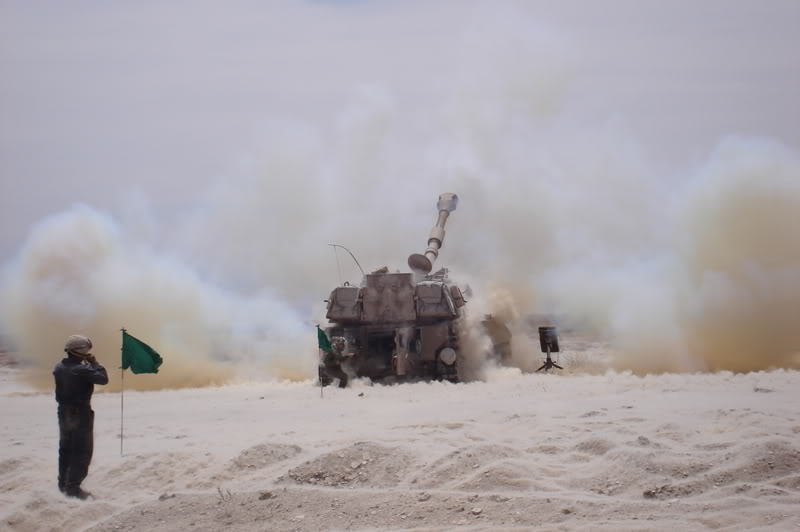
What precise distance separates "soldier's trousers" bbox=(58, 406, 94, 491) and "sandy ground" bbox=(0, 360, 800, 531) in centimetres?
21

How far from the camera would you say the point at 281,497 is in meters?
8.37

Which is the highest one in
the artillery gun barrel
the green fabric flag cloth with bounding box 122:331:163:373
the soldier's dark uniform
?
the artillery gun barrel

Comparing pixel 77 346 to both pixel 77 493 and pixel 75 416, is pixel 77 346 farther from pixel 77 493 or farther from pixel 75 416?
pixel 77 493

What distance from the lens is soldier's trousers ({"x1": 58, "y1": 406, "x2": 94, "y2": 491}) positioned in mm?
9266

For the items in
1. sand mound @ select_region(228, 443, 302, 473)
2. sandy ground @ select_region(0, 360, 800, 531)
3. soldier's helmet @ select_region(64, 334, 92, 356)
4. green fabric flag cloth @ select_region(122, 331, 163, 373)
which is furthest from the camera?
green fabric flag cloth @ select_region(122, 331, 163, 373)

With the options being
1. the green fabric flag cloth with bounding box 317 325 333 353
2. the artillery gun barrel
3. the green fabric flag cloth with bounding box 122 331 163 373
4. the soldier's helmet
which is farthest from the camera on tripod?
the soldier's helmet

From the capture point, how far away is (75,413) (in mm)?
9539

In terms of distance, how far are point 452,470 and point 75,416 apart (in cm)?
409

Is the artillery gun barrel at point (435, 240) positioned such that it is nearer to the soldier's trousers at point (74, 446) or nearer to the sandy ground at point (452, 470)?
the sandy ground at point (452, 470)

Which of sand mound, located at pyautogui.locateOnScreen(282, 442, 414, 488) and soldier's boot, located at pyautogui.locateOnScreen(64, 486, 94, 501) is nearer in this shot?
sand mound, located at pyautogui.locateOnScreen(282, 442, 414, 488)

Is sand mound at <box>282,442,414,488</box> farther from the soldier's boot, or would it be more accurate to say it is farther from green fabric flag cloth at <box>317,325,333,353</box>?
green fabric flag cloth at <box>317,325,333,353</box>

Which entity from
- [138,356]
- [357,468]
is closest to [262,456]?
[357,468]

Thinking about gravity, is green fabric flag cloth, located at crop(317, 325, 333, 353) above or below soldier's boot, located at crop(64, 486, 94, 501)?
above

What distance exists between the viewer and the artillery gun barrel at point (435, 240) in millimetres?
22766
